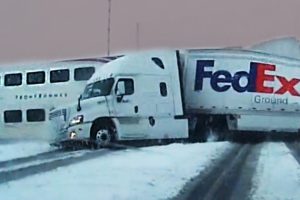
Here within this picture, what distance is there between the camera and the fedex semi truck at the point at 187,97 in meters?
22.9

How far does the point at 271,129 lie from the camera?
2541 cm

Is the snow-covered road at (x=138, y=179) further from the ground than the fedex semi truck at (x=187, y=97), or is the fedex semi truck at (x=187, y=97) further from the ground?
the fedex semi truck at (x=187, y=97)

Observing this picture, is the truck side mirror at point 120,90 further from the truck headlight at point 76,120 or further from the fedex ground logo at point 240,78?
the fedex ground logo at point 240,78

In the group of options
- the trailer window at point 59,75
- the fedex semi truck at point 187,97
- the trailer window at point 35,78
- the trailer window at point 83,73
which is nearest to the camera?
the fedex semi truck at point 187,97

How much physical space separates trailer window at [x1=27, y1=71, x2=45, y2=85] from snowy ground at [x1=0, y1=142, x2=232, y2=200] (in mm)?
11592

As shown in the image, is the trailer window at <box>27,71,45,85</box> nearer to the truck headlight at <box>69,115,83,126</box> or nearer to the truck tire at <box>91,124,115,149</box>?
the truck headlight at <box>69,115,83,126</box>

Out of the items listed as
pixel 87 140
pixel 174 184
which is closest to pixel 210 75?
pixel 87 140

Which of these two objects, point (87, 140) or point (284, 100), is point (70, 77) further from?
point (284, 100)

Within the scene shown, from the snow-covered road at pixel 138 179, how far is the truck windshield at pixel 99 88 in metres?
5.38

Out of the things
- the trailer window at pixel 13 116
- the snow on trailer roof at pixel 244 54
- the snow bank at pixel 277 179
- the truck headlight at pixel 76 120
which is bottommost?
the snow bank at pixel 277 179

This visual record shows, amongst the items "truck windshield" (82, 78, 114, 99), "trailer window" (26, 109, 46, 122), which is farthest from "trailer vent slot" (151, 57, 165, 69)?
"trailer window" (26, 109, 46, 122)

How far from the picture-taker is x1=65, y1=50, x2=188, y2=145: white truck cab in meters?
22.7

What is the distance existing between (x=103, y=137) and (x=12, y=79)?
8263mm

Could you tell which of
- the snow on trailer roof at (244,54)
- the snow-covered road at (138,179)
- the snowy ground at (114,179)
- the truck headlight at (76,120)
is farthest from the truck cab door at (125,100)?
the snowy ground at (114,179)
